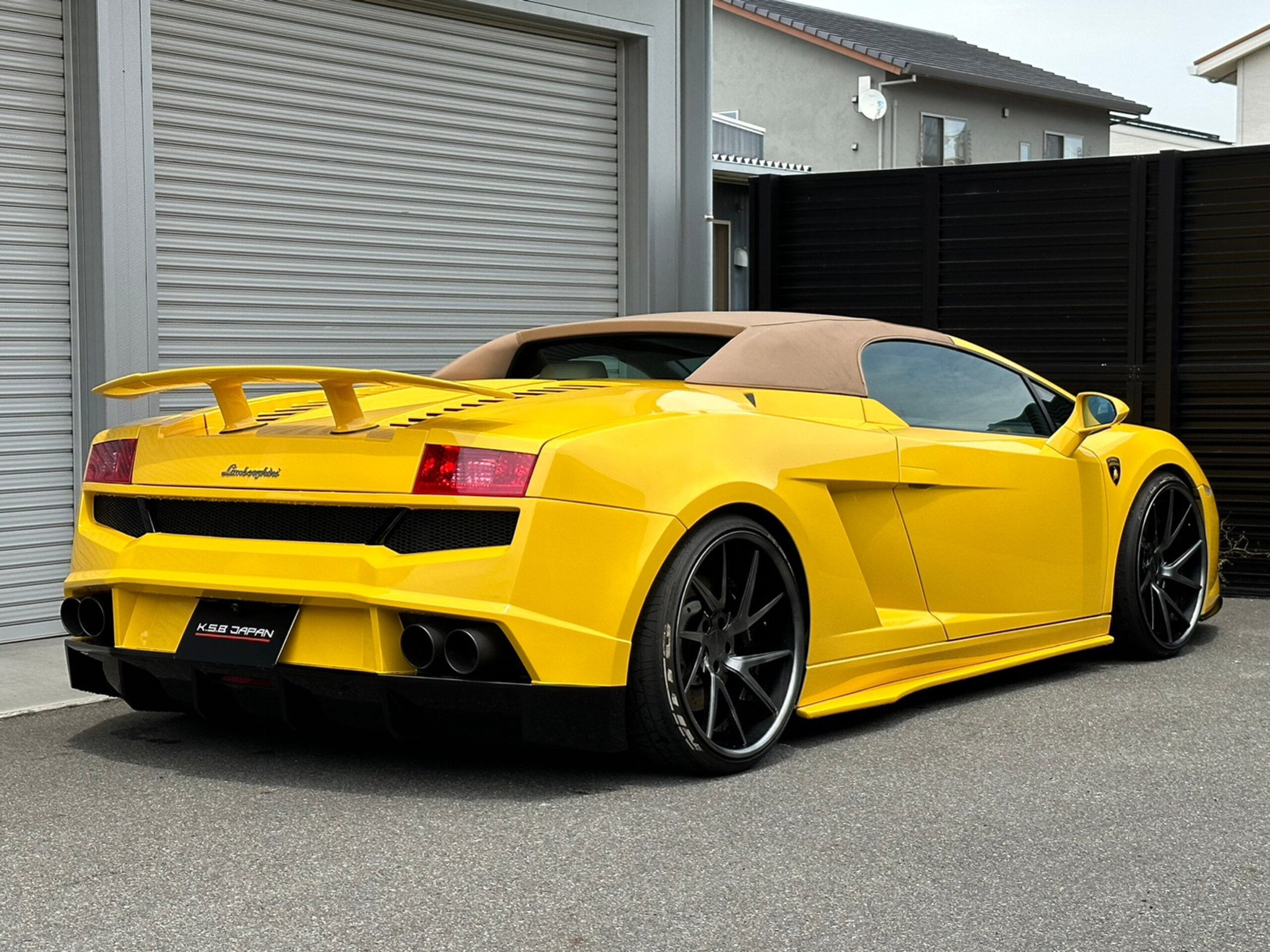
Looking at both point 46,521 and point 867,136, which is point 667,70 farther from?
point 867,136

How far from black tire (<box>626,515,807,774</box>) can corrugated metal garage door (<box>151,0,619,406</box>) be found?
3857 millimetres

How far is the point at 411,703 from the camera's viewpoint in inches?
166

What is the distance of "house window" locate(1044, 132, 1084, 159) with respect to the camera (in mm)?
34219

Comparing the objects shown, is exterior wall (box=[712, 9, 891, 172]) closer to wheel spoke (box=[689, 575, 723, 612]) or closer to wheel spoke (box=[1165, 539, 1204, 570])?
wheel spoke (box=[1165, 539, 1204, 570])

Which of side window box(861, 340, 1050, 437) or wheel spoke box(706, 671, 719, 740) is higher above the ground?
side window box(861, 340, 1050, 437)

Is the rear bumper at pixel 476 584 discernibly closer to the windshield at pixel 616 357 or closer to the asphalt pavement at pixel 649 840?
the asphalt pavement at pixel 649 840

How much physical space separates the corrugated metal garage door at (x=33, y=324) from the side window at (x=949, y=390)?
3.65 metres

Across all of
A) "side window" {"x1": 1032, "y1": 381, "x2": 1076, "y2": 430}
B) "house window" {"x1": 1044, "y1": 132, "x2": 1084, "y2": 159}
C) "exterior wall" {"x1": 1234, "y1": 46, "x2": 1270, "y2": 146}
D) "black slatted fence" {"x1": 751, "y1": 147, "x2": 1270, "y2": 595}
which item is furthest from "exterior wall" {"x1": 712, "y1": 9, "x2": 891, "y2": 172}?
"side window" {"x1": 1032, "y1": 381, "x2": 1076, "y2": 430}

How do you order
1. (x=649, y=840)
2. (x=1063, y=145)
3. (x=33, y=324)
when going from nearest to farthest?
(x=649, y=840), (x=33, y=324), (x=1063, y=145)

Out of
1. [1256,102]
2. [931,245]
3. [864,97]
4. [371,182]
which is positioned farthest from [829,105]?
[371,182]

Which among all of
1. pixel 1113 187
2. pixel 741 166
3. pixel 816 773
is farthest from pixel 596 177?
pixel 741 166

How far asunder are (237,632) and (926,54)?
30.3m

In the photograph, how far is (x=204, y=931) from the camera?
326cm

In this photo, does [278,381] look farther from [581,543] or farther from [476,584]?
[581,543]
